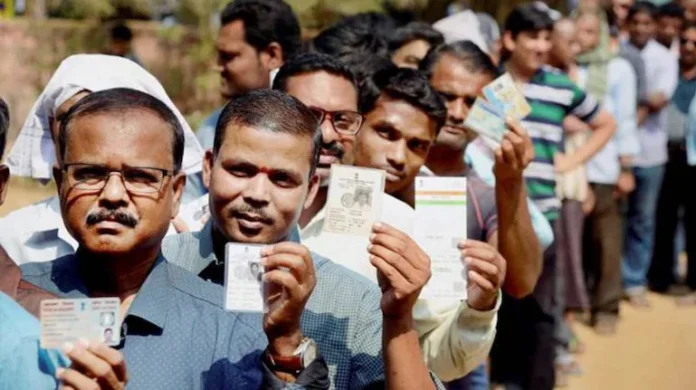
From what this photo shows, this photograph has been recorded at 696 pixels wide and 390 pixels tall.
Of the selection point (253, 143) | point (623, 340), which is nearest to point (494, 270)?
point (253, 143)

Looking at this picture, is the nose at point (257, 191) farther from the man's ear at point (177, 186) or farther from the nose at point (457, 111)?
the nose at point (457, 111)

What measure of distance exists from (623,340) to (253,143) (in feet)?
23.1

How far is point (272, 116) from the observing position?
326cm

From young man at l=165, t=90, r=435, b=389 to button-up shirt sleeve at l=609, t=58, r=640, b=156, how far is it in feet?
21.6

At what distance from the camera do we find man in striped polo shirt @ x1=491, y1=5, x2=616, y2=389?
6.79m

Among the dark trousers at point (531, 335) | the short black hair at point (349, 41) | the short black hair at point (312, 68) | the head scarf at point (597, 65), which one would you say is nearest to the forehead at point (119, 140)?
the short black hair at point (312, 68)

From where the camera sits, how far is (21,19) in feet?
49.8

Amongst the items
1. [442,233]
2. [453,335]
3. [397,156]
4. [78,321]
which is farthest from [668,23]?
[78,321]

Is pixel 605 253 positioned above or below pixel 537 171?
below

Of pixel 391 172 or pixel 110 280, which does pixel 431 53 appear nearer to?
pixel 391 172

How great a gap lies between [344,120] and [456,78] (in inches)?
47.5

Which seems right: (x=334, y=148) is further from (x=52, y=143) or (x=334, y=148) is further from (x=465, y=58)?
(x=465, y=58)

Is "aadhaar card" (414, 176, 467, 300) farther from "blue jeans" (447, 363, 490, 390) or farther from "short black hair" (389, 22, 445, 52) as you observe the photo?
"short black hair" (389, 22, 445, 52)

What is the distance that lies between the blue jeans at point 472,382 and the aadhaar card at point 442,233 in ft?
7.25
